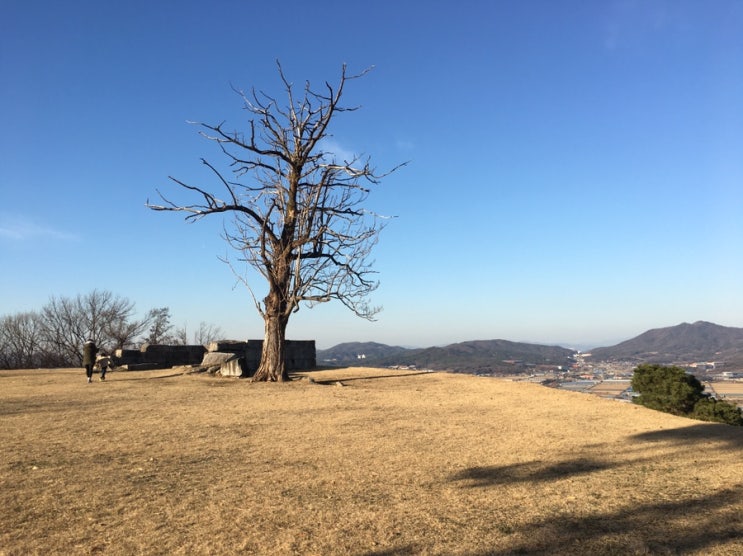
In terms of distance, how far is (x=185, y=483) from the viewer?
16.5ft

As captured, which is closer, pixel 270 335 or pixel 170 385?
pixel 170 385

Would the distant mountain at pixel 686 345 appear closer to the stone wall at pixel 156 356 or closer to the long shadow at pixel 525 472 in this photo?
the stone wall at pixel 156 356

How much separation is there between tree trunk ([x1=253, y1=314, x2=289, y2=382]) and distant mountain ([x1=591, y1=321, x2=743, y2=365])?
69.7ft

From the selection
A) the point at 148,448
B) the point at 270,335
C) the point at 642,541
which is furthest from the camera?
the point at 270,335

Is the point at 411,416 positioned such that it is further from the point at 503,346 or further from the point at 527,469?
the point at 503,346

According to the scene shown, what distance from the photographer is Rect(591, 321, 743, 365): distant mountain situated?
1171 inches

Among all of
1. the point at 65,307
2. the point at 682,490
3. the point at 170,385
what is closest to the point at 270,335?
the point at 170,385

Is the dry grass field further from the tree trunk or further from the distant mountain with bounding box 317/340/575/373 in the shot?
the distant mountain with bounding box 317/340/575/373

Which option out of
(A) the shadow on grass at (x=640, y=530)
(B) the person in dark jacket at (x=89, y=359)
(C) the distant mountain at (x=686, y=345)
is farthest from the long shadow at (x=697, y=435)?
(C) the distant mountain at (x=686, y=345)

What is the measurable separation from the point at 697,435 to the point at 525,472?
401cm

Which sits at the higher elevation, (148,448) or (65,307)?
(65,307)

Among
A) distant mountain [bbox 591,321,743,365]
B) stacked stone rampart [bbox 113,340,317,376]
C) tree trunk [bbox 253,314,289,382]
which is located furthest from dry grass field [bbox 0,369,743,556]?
distant mountain [bbox 591,321,743,365]

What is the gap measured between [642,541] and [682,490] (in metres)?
1.65

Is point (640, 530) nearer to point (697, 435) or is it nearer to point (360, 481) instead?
point (360, 481)
